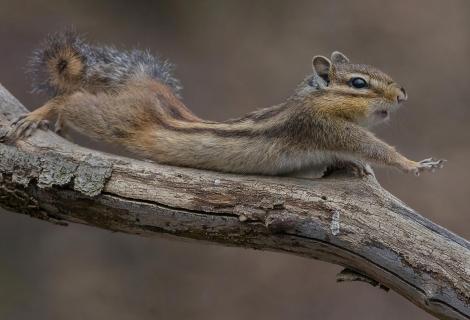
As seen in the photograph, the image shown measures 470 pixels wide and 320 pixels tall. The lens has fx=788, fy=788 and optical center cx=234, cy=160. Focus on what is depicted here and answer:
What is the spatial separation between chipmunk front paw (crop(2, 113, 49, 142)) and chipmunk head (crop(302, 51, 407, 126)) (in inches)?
35.2

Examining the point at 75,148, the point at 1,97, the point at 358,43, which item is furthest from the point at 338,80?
the point at 358,43

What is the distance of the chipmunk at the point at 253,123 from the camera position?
2.46 m

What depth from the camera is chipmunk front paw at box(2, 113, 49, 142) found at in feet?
8.12

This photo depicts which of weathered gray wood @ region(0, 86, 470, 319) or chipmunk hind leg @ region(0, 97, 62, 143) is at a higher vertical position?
chipmunk hind leg @ region(0, 97, 62, 143)

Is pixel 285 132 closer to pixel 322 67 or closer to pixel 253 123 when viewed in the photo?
pixel 253 123

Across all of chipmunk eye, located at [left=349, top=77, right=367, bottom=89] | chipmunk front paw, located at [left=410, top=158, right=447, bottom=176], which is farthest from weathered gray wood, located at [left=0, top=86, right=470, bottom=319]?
chipmunk eye, located at [left=349, top=77, right=367, bottom=89]

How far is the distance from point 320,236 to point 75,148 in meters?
0.82

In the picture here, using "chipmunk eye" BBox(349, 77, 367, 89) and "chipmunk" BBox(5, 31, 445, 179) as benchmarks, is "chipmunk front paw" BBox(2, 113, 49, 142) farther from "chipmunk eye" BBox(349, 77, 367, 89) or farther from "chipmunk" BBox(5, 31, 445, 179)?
"chipmunk eye" BBox(349, 77, 367, 89)

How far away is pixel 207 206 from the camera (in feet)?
7.51

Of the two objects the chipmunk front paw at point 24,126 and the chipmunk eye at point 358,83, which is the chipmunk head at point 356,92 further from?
the chipmunk front paw at point 24,126

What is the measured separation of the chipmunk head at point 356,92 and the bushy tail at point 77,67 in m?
0.66

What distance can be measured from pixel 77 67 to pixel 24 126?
356mm

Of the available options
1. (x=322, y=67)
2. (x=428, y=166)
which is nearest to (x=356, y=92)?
(x=322, y=67)

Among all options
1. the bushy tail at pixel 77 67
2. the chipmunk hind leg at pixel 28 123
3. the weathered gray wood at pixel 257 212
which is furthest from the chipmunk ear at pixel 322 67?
the chipmunk hind leg at pixel 28 123
